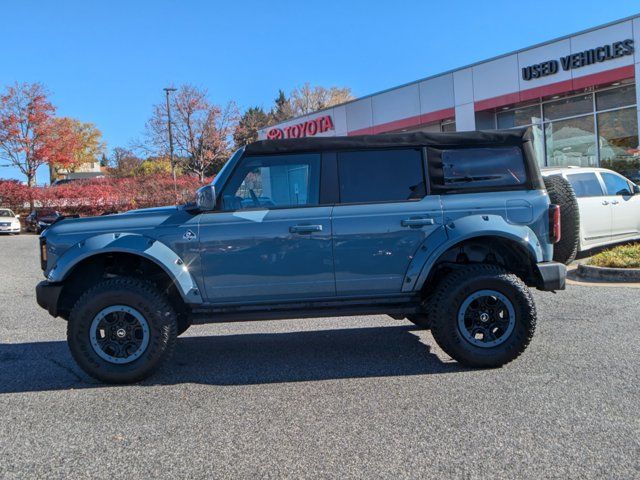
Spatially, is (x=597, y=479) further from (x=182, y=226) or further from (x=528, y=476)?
(x=182, y=226)

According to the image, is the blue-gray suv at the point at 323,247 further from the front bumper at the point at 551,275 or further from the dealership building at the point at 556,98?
the dealership building at the point at 556,98

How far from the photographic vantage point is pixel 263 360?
550cm

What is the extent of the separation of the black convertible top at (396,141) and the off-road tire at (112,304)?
158cm

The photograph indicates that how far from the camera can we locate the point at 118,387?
4.81m

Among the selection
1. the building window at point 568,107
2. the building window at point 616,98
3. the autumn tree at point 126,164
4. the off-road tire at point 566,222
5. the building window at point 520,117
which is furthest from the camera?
the autumn tree at point 126,164

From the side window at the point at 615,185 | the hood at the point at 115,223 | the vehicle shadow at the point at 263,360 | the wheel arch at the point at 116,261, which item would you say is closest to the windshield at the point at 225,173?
the hood at the point at 115,223

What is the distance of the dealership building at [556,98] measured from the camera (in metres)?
17.4

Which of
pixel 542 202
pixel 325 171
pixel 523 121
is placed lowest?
pixel 542 202

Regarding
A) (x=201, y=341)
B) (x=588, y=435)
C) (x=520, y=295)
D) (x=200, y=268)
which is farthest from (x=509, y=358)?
(x=201, y=341)

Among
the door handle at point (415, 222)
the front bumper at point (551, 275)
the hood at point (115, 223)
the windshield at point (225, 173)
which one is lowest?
the front bumper at point (551, 275)

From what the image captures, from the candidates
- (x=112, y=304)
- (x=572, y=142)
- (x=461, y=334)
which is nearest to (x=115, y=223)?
(x=112, y=304)

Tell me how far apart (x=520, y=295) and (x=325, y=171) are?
2036mm

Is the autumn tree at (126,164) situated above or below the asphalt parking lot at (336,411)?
above

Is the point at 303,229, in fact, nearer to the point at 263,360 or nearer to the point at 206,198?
the point at 206,198
